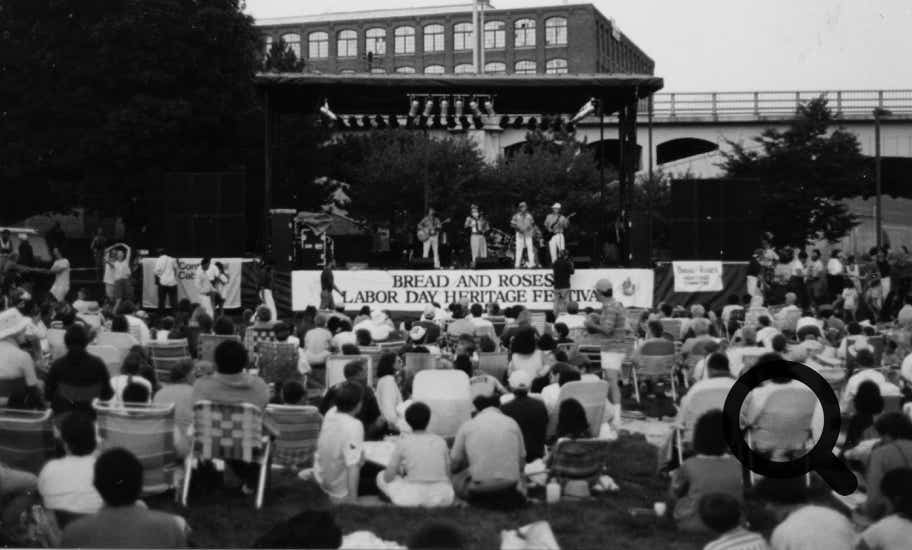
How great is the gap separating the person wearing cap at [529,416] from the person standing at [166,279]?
14990 mm

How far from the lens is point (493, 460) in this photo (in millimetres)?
8422

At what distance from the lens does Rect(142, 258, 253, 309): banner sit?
24453 mm

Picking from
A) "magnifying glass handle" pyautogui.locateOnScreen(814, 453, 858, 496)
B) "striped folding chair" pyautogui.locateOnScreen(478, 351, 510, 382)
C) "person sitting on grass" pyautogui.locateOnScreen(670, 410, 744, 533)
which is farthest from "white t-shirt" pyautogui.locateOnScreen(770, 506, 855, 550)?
"striped folding chair" pyautogui.locateOnScreen(478, 351, 510, 382)

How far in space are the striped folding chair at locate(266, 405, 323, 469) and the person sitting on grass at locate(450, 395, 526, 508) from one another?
1189 mm

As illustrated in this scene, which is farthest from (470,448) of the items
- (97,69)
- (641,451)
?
(97,69)

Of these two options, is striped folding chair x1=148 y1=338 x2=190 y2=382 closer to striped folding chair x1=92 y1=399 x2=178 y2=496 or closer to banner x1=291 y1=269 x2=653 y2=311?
striped folding chair x1=92 y1=399 x2=178 y2=496

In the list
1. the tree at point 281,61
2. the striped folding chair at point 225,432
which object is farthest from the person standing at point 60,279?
the tree at point 281,61

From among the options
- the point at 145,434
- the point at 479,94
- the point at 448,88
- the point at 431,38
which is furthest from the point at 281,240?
the point at 431,38

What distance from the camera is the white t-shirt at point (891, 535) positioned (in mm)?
5668

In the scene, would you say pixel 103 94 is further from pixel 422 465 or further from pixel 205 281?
pixel 422 465

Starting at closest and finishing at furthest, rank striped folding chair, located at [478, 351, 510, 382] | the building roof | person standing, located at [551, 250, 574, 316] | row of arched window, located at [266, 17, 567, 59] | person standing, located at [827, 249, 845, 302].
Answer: striped folding chair, located at [478, 351, 510, 382] → person standing, located at [551, 250, 574, 316] → the building roof → person standing, located at [827, 249, 845, 302] → row of arched window, located at [266, 17, 567, 59]

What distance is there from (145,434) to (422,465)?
191 cm

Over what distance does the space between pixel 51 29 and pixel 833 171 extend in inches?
1065

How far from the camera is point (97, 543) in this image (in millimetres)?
5492
